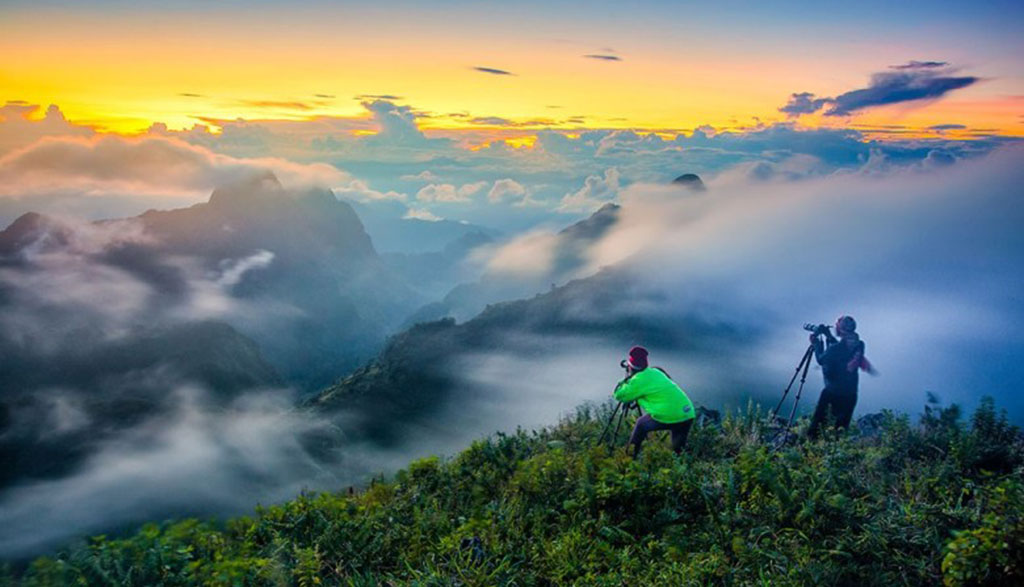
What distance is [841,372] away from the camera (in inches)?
465

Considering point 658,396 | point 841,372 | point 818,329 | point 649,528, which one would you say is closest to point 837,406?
point 841,372

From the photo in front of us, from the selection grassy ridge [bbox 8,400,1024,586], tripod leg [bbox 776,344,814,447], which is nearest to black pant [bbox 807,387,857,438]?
tripod leg [bbox 776,344,814,447]

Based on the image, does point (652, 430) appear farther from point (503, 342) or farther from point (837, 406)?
point (503, 342)

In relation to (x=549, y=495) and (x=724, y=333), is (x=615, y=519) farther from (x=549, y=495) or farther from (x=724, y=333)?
(x=724, y=333)

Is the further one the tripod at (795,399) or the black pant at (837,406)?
the black pant at (837,406)

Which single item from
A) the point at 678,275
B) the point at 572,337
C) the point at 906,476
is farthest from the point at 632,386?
the point at 678,275

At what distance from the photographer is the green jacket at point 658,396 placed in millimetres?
9773

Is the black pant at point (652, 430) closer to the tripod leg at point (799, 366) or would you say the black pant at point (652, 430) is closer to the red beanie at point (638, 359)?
the red beanie at point (638, 359)

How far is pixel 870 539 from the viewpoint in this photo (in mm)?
6234

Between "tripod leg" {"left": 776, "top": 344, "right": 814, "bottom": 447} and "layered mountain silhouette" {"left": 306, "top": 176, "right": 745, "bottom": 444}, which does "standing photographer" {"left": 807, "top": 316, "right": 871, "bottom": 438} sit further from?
"layered mountain silhouette" {"left": 306, "top": 176, "right": 745, "bottom": 444}

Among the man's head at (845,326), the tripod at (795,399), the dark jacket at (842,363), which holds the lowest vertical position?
the tripod at (795,399)

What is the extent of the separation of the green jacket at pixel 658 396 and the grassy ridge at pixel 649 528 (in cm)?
60

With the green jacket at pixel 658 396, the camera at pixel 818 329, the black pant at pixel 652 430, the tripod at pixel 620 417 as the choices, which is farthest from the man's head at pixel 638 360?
the camera at pixel 818 329

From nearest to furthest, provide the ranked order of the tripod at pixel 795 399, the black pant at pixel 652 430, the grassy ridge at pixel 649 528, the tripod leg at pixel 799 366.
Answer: the grassy ridge at pixel 649 528, the black pant at pixel 652 430, the tripod at pixel 795 399, the tripod leg at pixel 799 366
